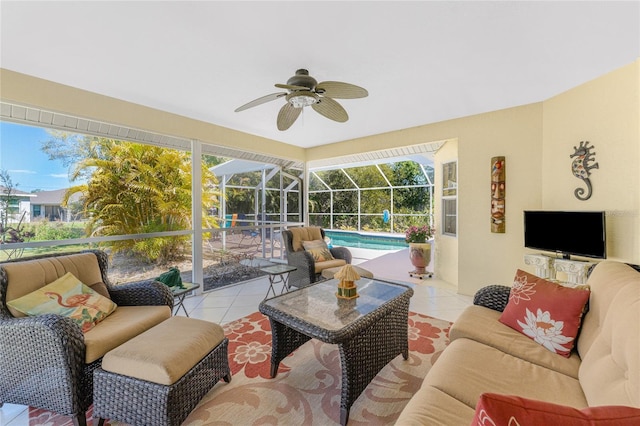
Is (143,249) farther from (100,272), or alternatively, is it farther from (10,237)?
(100,272)

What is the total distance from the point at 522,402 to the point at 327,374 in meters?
1.69

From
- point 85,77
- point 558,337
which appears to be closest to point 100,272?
point 85,77

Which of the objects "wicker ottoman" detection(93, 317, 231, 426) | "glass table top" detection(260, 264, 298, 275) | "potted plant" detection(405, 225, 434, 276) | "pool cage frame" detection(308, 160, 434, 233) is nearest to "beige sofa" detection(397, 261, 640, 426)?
"wicker ottoman" detection(93, 317, 231, 426)

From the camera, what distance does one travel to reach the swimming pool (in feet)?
28.9

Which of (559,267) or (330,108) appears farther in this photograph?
(559,267)

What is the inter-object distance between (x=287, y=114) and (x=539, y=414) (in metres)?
2.61

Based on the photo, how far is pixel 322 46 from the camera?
2.17 m

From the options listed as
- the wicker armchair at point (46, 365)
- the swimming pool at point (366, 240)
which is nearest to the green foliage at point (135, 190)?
the wicker armchair at point (46, 365)

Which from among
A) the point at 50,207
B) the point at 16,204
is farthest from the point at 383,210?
the point at 16,204

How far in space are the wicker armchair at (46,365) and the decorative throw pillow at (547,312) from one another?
Answer: 2625 millimetres

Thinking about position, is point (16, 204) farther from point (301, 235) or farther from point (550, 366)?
point (550, 366)

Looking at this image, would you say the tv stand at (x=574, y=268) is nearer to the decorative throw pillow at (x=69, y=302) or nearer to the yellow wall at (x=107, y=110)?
the decorative throw pillow at (x=69, y=302)

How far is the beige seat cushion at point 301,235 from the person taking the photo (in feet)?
13.9

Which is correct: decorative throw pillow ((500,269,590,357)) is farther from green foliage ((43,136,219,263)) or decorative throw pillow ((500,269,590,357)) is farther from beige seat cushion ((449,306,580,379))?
green foliage ((43,136,219,263))
